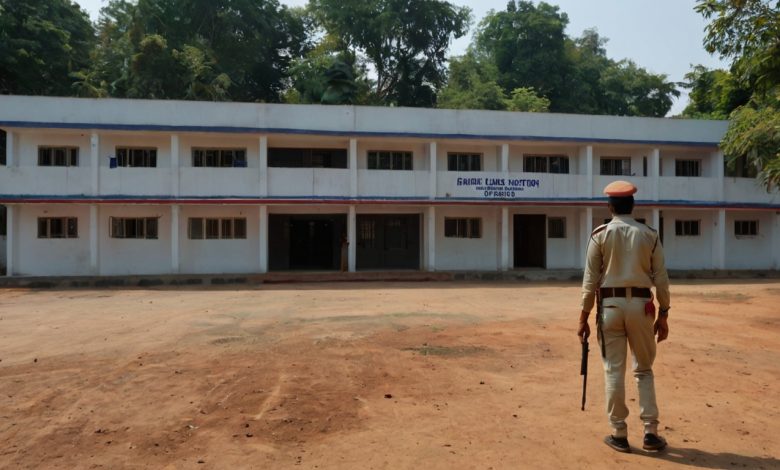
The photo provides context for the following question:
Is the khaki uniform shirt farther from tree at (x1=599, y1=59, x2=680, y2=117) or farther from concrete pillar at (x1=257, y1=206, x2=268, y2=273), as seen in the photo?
tree at (x1=599, y1=59, x2=680, y2=117)

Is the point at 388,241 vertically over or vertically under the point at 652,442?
over

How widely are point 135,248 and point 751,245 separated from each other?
2244cm

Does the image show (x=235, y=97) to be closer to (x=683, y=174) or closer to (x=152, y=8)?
(x=152, y=8)

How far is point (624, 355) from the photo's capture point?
3631 millimetres

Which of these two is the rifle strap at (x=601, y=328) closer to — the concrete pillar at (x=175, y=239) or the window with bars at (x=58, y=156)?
the concrete pillar at (x=175, y=239)

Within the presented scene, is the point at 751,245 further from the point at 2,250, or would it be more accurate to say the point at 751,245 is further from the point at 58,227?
the point at 2,250

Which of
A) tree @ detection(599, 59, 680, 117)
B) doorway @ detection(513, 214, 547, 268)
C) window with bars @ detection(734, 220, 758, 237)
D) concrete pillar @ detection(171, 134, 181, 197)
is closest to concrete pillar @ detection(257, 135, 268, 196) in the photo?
concrete pillar @ detection(171, 134, 181, 197)

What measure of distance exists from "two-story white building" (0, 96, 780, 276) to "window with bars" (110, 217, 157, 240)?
45 mm

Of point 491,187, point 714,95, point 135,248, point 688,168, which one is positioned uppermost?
point 714,95

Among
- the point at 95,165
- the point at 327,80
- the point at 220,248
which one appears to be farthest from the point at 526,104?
the point at 95,165

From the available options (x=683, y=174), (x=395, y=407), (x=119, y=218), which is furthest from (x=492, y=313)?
(x=683, y=174)

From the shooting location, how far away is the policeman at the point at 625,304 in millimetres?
3484

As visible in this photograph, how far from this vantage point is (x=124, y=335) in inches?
296

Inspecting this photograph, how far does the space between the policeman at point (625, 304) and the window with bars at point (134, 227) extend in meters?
16.7
